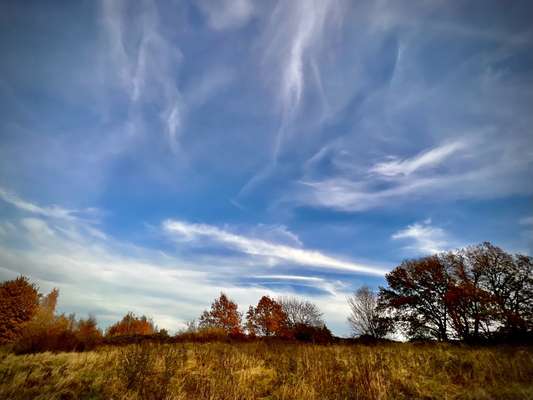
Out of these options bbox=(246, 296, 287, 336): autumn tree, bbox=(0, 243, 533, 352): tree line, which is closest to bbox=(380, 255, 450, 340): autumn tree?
bbox=(0, 243, 533, 352): tree line

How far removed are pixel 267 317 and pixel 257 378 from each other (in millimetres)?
49886

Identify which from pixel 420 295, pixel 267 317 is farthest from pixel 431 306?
pixel 267 317

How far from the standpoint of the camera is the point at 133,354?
25.1 feet

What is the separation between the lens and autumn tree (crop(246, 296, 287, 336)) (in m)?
53.5

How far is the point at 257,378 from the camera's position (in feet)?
27.5

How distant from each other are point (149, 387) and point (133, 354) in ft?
4.73

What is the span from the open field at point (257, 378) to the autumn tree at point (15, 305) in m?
17.0

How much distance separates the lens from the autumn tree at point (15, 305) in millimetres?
20312

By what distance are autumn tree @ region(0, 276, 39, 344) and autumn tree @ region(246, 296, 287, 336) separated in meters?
39.3

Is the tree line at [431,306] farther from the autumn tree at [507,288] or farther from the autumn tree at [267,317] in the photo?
the autumn tree at [267,317]

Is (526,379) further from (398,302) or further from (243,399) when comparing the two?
(398,302)

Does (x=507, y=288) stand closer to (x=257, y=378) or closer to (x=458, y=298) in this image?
(x=458, y=298)

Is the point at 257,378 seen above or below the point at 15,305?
below

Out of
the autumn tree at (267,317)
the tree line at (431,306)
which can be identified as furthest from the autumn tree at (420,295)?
the autumn tree at (267,317)
